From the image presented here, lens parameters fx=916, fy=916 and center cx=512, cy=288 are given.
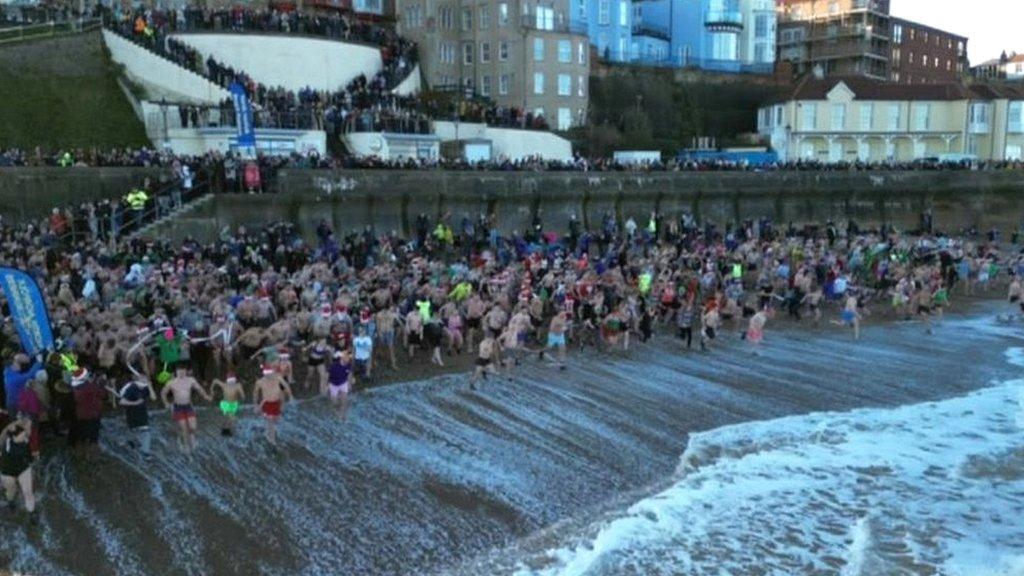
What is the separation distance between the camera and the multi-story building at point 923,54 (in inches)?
3132

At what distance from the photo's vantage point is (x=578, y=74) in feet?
165

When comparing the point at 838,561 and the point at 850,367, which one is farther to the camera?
the point at 850,367

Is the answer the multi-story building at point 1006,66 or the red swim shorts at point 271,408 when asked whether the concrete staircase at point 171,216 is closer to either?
the red swim shorts at point 271,408

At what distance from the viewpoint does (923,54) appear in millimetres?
82375

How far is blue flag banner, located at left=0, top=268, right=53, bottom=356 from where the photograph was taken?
40.3 feet

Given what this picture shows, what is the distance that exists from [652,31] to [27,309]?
5786cm

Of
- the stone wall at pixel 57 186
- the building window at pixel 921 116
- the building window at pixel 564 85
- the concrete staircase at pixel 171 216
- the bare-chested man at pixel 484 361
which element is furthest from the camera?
the building window at pixel 921 116

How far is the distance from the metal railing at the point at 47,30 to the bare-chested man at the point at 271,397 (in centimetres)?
2453

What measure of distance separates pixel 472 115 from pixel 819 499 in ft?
97.2

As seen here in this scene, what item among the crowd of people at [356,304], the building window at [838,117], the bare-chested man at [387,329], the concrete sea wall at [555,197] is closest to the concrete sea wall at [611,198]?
the concrete sea wall at [555,197]

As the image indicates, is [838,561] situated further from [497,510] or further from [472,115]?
[472,115]

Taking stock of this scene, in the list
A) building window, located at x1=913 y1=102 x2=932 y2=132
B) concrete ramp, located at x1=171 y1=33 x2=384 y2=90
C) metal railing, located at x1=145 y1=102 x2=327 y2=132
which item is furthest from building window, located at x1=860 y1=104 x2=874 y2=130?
metal railing, located at x1=145 y1=102 x2=327 y2=132

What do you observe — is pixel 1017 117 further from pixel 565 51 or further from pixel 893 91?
pixel 565 51

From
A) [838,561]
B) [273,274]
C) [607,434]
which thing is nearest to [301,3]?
[273,274]
